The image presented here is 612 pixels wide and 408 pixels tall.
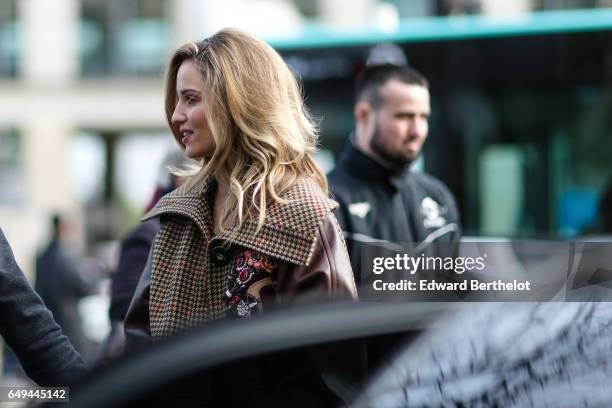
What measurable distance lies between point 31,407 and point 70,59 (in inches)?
855

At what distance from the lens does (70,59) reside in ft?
75.2

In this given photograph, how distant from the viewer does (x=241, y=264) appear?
90.6 inches

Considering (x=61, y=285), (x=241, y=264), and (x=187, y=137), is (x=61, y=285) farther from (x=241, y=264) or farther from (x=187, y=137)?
(x=241, y=264)

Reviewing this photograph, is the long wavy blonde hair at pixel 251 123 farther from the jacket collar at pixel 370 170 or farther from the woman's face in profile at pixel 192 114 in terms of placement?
the jacket collar at pixel 370 170

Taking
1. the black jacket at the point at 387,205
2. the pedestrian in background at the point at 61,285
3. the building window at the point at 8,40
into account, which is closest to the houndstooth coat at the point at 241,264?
the black jacket at the point at 387,205

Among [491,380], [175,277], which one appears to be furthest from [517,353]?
[175,277]

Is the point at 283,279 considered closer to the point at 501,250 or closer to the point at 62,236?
the point at 501,250

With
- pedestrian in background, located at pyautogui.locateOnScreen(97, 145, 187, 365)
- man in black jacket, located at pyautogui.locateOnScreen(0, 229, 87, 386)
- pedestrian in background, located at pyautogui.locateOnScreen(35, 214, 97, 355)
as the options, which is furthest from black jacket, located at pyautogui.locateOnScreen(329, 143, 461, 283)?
pedestrian in background, located at pyautogui.locateOnScreen(35, 214, 97, 355)

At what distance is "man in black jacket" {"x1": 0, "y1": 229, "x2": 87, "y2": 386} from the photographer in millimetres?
2414

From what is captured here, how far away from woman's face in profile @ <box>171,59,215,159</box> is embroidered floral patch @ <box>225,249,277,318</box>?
0.38m

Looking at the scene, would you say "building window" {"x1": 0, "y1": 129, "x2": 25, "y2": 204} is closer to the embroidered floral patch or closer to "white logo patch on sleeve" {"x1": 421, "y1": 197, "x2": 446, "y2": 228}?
"white logo patch on sleeve" {"x1": 421, "y1": 197, "x2": 446, "y2": 228}

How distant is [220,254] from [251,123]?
0.34 metres

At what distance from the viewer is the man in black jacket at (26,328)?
2.41 meters

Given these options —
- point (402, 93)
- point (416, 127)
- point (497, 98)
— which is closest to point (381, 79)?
point (402, 93)
